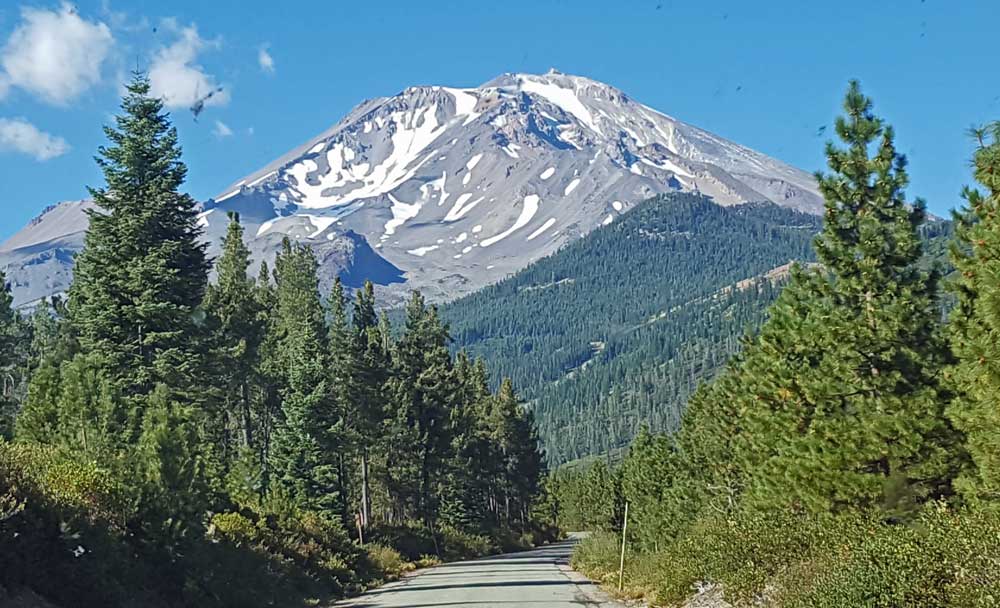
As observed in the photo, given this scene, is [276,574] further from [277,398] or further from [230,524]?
[277,398]

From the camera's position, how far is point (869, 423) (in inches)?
775

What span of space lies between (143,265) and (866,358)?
23993mm

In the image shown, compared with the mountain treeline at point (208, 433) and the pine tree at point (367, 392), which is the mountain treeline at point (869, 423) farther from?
the pine tree at point (367, 392)

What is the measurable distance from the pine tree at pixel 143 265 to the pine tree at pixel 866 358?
20771 millimetres

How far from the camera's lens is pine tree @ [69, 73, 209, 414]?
34062 millimetres

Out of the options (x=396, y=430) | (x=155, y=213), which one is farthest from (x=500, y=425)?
(x=155, y=213)

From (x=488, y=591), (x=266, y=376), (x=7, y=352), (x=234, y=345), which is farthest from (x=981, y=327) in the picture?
(x=7, y=352)

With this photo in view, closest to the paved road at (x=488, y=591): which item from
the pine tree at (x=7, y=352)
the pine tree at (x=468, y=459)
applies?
the pine tree at (x=468, y=459)

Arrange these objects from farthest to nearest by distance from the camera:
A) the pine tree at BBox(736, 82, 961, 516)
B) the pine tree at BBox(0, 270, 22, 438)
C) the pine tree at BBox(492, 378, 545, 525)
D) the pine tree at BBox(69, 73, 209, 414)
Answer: the pine tree at BBox(492, 378, 545, 525) < the pine tree at BBox(0, 270, 22, 438) < the pine tree at BBox(69, 73, 209, 414) < the pine tree at BBox(736, 82, 961, 516)

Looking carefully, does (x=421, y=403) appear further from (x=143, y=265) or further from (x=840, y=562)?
(x=840, y=562)

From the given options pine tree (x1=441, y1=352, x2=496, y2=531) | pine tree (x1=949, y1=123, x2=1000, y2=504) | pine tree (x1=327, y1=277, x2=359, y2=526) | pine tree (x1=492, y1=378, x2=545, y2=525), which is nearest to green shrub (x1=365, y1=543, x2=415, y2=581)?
pine tree (x1=327, y1=277, x2=359, y2=526)

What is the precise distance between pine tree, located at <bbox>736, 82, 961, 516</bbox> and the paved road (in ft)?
20.2

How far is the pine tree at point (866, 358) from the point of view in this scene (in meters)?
19.4

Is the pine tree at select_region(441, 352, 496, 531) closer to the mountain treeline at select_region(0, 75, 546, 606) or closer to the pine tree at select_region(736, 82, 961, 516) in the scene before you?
the mountain treeline at select_region(0, 75, 546, 606)
